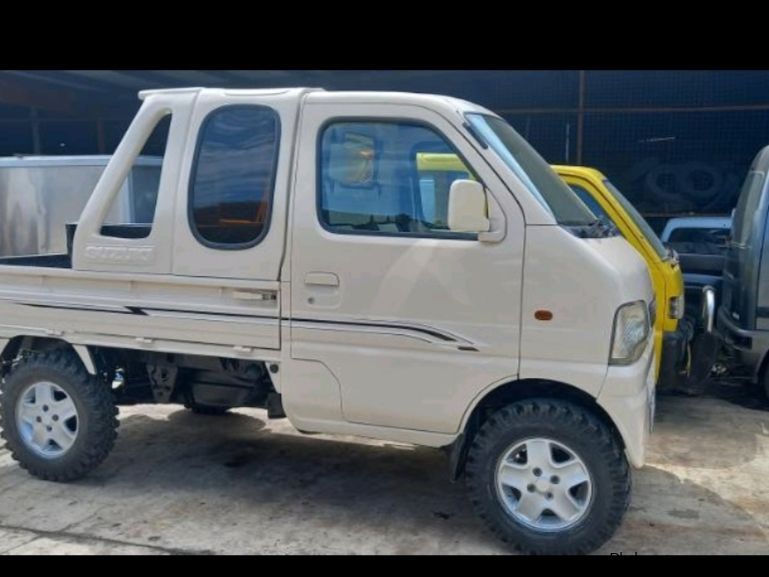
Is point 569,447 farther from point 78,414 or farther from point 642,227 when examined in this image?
point 78,414

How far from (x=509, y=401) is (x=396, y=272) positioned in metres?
0.93

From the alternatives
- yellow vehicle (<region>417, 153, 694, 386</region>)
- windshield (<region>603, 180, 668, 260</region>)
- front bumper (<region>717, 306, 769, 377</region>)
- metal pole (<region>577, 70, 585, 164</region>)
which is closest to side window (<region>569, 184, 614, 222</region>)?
yellow vehicle (<region>417, 153, 694, 386</region>)

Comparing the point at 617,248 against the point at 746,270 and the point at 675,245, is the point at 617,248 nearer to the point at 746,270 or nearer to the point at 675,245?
the point at 746,270

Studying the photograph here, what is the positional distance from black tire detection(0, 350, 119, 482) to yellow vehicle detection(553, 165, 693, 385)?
3.84 metres

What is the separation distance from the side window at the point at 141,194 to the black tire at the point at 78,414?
2.97ft

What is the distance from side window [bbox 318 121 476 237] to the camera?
3.96 metres

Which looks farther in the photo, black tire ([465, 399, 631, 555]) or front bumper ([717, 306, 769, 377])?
front bumper ([717, 306, 769, 377])

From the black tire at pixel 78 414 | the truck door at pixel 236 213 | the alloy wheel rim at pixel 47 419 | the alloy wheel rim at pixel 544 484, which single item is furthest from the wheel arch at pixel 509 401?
the alloy wheel rim at pixel 47 419

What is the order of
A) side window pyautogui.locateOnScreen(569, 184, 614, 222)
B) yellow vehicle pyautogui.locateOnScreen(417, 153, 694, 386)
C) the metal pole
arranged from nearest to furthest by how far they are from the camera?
yellow vehicle pyautogui.locateOnScreen(417, 153, 694, 386)
side window pyautogui.locateOnScreen(569, 184, 614, 222)
the metal pole

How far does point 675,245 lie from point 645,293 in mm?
5113

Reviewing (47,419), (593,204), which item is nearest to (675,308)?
(593,204)

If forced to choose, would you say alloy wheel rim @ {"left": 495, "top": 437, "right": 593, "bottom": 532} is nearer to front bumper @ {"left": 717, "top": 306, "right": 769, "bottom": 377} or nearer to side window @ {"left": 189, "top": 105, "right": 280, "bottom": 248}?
side window @ {"left": 189, "top": 105, "right": 280, "bottom": 248}

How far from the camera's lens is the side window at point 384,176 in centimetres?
396

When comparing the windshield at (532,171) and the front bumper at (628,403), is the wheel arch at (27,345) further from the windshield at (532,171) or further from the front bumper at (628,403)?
the front bumper at (628,403)
